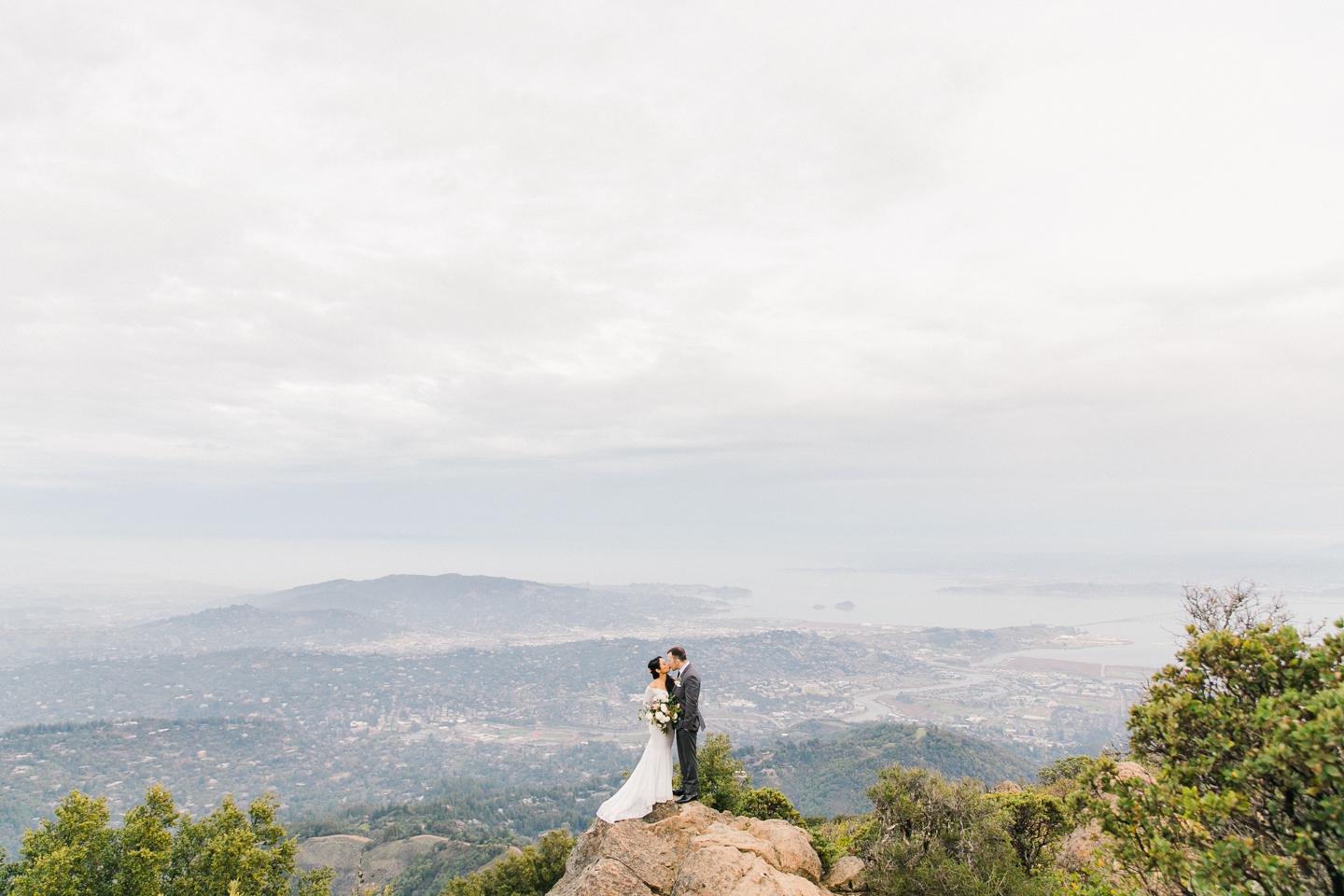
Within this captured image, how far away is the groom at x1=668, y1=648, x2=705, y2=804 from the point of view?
36.1 feet

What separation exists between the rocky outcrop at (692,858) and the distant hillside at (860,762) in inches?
2859

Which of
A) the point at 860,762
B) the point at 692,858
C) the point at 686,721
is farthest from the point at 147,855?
the point at 860,762

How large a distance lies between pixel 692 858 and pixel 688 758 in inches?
99.1

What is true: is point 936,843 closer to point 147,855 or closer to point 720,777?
point 720,777

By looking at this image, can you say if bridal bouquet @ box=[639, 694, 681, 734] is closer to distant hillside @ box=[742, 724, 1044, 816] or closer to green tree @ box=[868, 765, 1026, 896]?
green tree @ box=[868, 765, 1026, 896]

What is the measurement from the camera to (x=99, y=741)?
16938 cm

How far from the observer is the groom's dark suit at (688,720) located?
36.1 ft

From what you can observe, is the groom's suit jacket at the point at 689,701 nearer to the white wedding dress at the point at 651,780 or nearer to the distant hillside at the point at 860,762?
the white wedding dress at the point at 651,780

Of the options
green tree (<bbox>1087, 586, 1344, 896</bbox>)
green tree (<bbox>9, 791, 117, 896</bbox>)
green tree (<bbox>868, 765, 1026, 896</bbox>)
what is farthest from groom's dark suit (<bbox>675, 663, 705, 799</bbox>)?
green tree (<bbox>9, 791, 117, 896</bbox>)

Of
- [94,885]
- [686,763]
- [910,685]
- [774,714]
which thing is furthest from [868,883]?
[910,685]

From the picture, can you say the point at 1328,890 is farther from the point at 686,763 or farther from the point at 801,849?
the point at 686,763

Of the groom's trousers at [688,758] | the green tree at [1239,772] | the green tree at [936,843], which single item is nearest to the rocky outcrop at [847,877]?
the green tree at [936,843]

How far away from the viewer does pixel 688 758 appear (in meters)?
11.5

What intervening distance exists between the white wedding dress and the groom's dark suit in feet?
0.83
